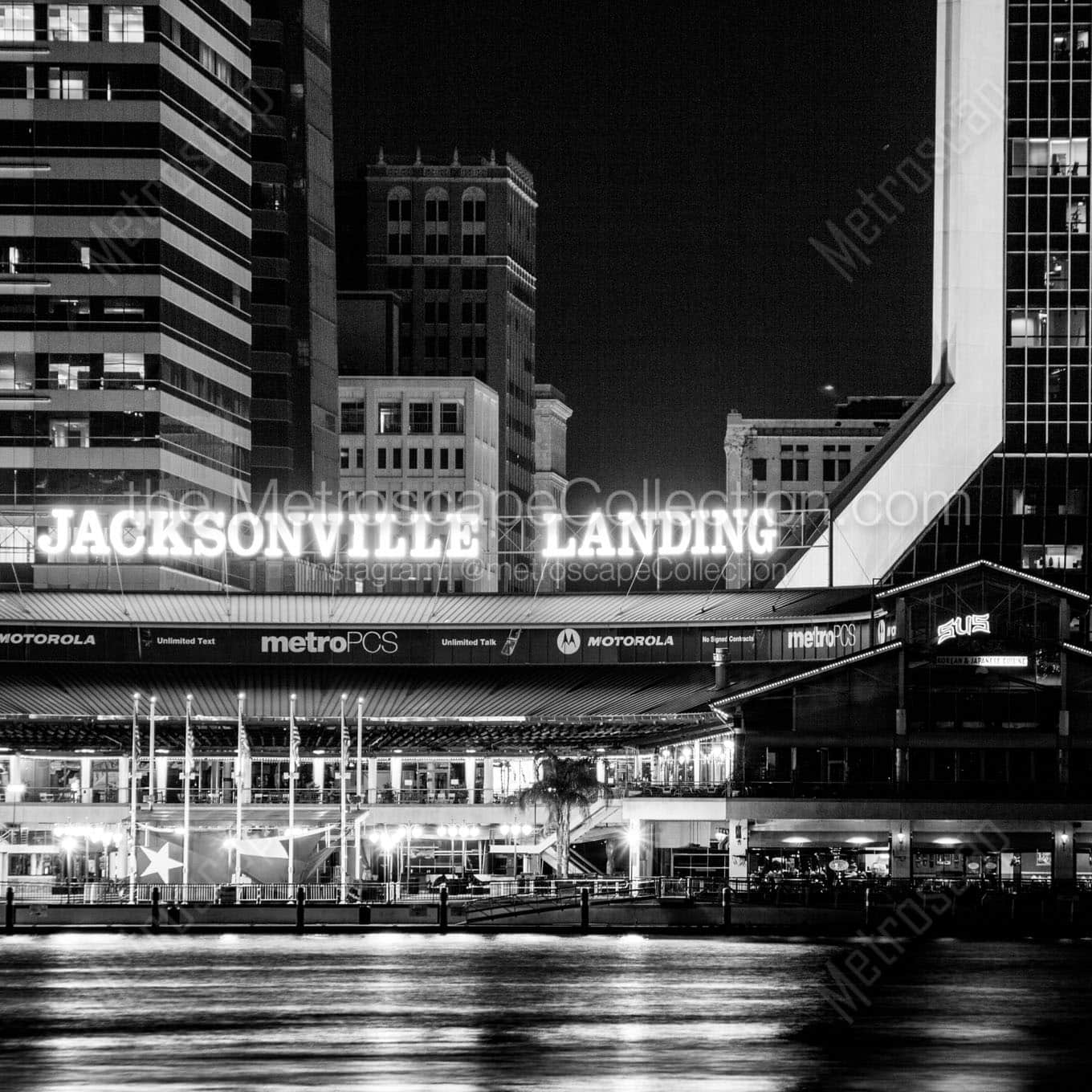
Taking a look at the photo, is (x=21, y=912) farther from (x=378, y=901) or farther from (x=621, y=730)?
(x=621, y=730)

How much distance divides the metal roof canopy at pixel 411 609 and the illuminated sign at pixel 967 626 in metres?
37.6

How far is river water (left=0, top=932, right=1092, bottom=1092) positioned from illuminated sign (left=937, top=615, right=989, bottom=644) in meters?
36.0

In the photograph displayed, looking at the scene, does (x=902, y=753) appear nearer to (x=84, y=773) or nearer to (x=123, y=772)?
(x=123, y=772)

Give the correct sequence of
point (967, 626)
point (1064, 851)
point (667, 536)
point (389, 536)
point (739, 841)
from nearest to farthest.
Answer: point (1064, 851), point (739, 841), point (967, 626), point (667, 536), point (389, 536)

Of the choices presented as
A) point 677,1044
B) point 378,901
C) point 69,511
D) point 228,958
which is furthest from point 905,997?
point 69,511

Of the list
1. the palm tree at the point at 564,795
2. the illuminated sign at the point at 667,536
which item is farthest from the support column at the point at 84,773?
the illuminated sign at the point at 667,536

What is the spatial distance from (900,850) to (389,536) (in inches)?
2365

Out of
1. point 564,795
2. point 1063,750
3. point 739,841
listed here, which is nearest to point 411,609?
point 564,795

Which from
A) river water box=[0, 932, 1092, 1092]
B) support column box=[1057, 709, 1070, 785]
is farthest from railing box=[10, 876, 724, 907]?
support column box=[1057, 709, 1070, 785]

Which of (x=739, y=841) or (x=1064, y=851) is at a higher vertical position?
(x=739, y=841)

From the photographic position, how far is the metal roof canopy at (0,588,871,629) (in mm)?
184750

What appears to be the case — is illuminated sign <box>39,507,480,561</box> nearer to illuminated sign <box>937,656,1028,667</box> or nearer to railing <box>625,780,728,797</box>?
railing <box>625,780,728,797</box>

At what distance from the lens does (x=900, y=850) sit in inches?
5536

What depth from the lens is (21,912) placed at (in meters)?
119
